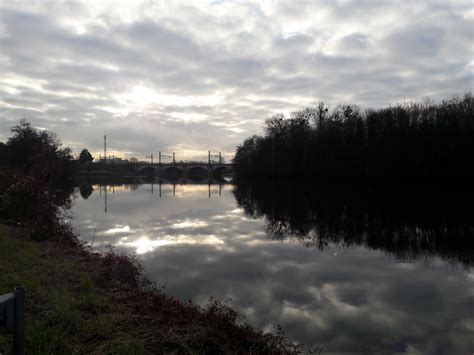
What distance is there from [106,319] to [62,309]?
797 mm

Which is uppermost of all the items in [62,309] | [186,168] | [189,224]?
[186,168]

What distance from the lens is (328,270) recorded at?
12969 mm

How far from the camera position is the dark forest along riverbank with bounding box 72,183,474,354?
8.30 meters

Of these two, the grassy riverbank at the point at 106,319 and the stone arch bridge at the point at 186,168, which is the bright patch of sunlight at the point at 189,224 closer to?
the grassy riverbank at the point at 106,319

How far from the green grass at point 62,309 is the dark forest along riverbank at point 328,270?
2.93m

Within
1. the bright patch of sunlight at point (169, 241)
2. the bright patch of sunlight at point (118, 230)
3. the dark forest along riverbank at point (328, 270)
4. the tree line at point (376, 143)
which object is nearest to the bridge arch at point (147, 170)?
the tree line at point (376, 143)

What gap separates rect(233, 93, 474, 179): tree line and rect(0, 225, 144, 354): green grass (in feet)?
185

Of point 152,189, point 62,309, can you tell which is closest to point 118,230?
point 62,309

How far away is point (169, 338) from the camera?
5941mm

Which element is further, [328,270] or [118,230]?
[118,230]

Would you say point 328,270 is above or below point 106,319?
A: below

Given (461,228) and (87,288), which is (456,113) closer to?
(461,228)

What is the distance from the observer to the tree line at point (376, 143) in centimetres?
5341

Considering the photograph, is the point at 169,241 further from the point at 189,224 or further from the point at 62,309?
the point at 62,309
